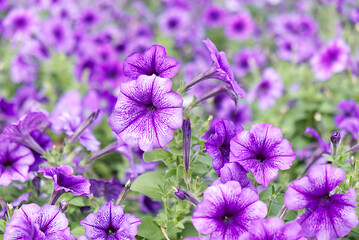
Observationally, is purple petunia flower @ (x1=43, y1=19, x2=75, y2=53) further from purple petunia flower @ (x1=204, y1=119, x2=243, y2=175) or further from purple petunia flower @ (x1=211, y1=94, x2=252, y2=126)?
purple petunia flower @ (x1=204, y1=119, x2=243, y2=175)

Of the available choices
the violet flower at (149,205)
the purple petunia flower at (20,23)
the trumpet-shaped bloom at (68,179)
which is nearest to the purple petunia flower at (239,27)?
the purple petunia flower at (20,23)

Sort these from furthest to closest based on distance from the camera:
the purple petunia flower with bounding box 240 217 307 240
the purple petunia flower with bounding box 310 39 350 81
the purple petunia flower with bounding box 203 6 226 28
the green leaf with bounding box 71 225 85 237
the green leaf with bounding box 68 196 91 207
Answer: the purple petunia flower with bounding box 203 6 226 28
the purple petunia flower with bounding box 310 39 350 81
the green leaf with bounding box 68 196 91 207
the green leaf with bounding box 71 225 85 237
the purple petunia flower with bounding box 240 217 307 240

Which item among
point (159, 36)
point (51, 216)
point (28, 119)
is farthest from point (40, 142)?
point (159, 36)

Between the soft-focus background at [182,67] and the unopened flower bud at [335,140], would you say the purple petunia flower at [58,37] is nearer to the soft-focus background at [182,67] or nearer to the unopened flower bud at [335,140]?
the soft-focus background at [182,67]

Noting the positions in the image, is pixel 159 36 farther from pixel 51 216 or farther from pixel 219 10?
pixel 51 216

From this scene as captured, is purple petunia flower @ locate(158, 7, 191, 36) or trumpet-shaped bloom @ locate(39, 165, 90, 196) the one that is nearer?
trumpet-shaped bloom @ locate(39, 165, 90, 196)

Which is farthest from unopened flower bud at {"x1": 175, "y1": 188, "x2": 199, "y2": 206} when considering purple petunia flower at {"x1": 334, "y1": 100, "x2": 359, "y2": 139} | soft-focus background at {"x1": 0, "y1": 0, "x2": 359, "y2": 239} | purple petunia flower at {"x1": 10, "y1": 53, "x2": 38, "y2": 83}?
purple petunia flower at {"x1": 10, "y1": 53, "x2": 38, "y2": 83}
